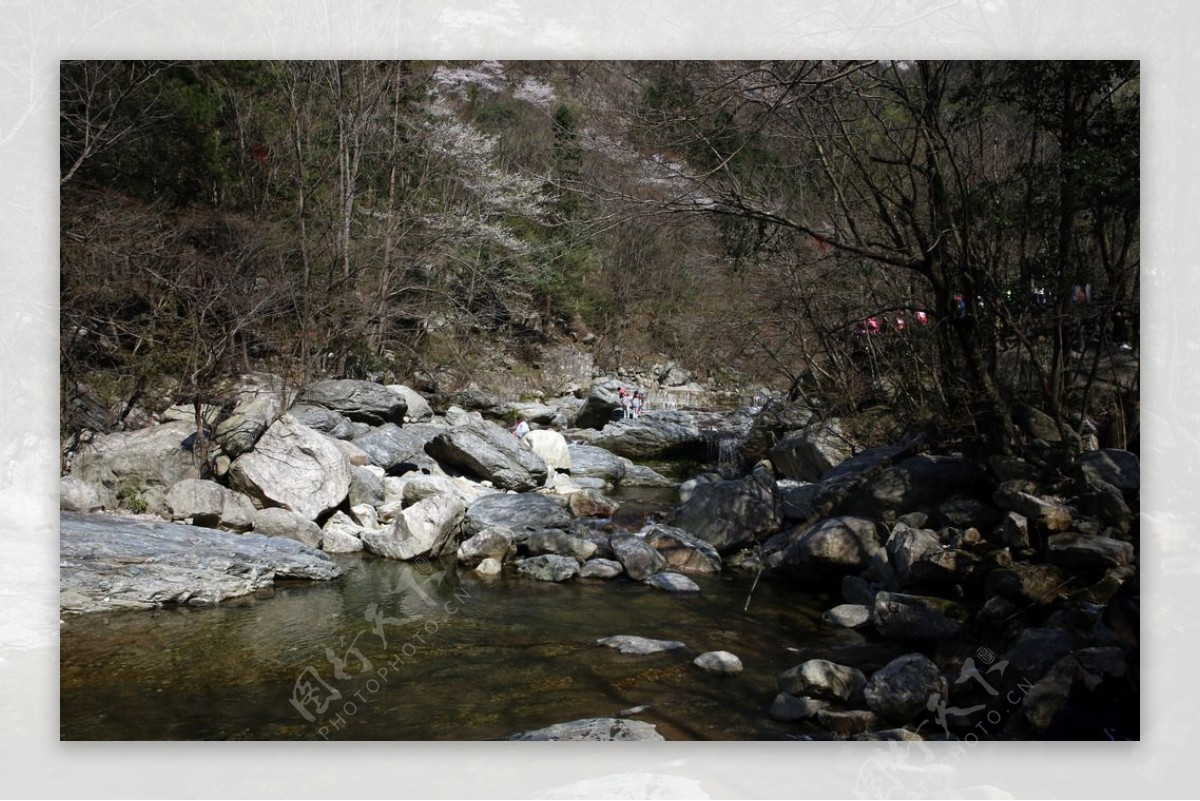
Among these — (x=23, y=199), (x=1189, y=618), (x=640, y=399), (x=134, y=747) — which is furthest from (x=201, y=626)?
(x=640, y=399)

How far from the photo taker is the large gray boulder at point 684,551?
485 cm

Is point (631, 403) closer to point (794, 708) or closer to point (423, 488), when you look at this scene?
point (423, 488)

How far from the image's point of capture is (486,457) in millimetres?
6738

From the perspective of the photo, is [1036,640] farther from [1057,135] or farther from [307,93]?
[307,93]

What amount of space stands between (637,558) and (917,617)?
1677mm

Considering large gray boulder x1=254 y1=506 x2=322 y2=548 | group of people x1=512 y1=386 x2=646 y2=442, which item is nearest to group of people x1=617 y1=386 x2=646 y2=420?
group of people x1=512 y1=386 x2=646 y2=442

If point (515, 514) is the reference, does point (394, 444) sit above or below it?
above

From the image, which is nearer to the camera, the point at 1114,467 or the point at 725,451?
the point at 1114,467

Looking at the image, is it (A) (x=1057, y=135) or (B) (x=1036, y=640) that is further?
(A) (x=1057, y=135)

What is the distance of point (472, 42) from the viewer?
3.35 metres

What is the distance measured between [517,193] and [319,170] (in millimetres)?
1242

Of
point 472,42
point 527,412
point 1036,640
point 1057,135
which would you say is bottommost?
point 1036,640

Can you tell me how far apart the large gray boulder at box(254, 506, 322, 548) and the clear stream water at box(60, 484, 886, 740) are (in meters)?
0.69

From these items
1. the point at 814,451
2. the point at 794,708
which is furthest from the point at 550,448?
the point at 794,708
